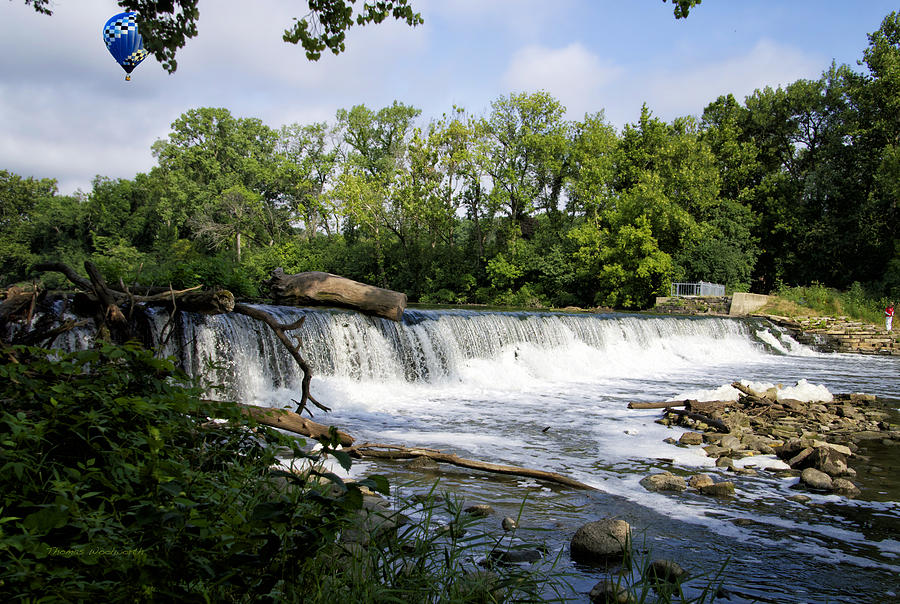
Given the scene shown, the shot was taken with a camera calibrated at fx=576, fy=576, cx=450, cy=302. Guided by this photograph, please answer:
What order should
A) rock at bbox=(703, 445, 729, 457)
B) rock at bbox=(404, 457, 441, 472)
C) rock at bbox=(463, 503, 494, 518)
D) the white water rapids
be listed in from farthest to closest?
rock at bbox=(703, 445, 729, 457)
rock at bbox=(404, 457, 441, 472)
rock at bbox=(463, 503, 494, 518)
the white water rapids

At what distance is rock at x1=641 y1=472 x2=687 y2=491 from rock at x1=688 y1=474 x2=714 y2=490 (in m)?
0.11

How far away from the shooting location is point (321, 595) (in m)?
2.12

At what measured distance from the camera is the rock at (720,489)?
5250mm

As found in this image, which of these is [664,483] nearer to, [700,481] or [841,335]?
[700,481]

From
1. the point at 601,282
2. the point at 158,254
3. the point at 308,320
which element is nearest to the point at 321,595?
the point at 308,320

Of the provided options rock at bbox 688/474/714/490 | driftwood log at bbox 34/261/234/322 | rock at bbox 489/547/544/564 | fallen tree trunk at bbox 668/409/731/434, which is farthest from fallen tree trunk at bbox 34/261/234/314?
fallen tree trunk at bbox 668/409/731/434

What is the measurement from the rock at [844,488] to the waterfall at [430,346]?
264 inches

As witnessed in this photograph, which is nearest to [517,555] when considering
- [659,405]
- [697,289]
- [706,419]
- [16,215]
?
[706,419]

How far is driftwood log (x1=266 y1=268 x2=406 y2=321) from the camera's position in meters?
12.0

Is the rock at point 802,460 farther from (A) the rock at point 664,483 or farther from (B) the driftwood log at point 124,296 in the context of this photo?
(B) the driftwood log at point 124,296

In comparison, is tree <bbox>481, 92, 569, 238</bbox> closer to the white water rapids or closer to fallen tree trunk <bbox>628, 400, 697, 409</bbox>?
the white water rapids

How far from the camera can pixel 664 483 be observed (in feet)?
17.8

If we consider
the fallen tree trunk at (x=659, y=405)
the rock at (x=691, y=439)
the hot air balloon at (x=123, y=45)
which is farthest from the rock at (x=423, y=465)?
the hot air balloon at (x=123, y=45)

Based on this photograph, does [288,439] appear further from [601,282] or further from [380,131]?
[380,131]
